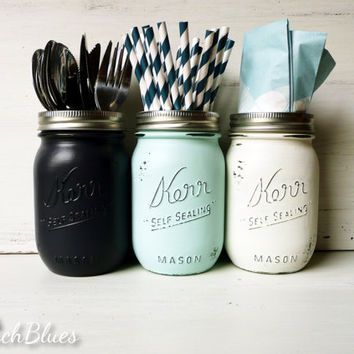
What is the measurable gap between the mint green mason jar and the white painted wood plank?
33mm

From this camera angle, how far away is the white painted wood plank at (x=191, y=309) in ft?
1.33

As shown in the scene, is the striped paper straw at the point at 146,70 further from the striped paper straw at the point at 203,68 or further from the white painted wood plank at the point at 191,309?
the white painted wood plank at the point at 191,309

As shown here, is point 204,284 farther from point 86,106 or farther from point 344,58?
point 344,58

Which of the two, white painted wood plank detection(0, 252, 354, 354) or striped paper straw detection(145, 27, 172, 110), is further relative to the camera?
striped paper straw detection(145, 27, 172, 110)

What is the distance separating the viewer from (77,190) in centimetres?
55

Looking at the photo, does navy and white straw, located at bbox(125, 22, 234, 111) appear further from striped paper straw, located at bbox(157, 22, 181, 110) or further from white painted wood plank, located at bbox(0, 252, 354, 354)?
white painted wood plank, located at bbox(0, 252, 354, 354)

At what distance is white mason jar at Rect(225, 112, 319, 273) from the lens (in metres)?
0.56

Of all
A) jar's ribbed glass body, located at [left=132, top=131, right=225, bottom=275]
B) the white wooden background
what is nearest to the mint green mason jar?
jar's ribbed glass body, located at [left=132, top=131, right=225, bottom=275]

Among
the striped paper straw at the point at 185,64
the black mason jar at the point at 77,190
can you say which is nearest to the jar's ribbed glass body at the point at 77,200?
the black mason jar at the point at 77,190

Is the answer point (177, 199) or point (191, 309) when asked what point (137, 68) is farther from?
point (191, 309)

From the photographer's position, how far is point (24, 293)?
1.72ft

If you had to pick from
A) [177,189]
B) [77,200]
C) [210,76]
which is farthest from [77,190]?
[210,76]

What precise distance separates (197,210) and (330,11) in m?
0.38

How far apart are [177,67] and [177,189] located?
0.53 ft
